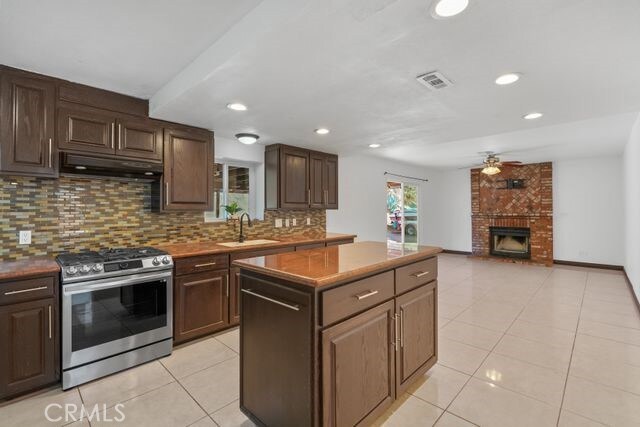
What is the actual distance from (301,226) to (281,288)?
3153 mm

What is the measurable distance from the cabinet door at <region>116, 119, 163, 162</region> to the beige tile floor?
1.89 meters

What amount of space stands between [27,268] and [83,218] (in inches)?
29.1

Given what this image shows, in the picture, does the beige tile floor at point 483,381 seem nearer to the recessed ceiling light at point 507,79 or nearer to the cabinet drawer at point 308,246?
the cabinet drawer at point 308,246

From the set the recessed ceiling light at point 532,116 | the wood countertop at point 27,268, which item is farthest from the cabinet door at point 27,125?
the recessed ceiling light at point 532,116

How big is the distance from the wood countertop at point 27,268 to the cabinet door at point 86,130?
93 cm

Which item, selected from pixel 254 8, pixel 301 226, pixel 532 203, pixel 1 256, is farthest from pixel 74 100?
pixel 532 203

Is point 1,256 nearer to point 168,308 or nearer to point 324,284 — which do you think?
point 168,308

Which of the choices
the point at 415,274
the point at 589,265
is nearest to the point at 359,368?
the point at 415,274

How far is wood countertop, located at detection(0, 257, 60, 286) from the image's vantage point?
1990 mm

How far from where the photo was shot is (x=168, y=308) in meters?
2.69

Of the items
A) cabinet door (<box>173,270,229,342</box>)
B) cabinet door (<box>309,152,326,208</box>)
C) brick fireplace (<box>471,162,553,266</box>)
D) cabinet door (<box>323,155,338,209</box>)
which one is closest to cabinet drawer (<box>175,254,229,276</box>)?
cabinet door (<box>173,270,229,342</box>)

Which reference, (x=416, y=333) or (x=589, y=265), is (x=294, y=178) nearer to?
(x=416, y=333)

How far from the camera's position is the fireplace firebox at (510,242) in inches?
277

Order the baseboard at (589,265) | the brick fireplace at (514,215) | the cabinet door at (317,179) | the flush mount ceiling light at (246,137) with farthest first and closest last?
the brick fireplace at (514,215) < the baseboard at (589,265) < the cabinet door at (317,179) < the flush mount ceiling light at (246,137)
